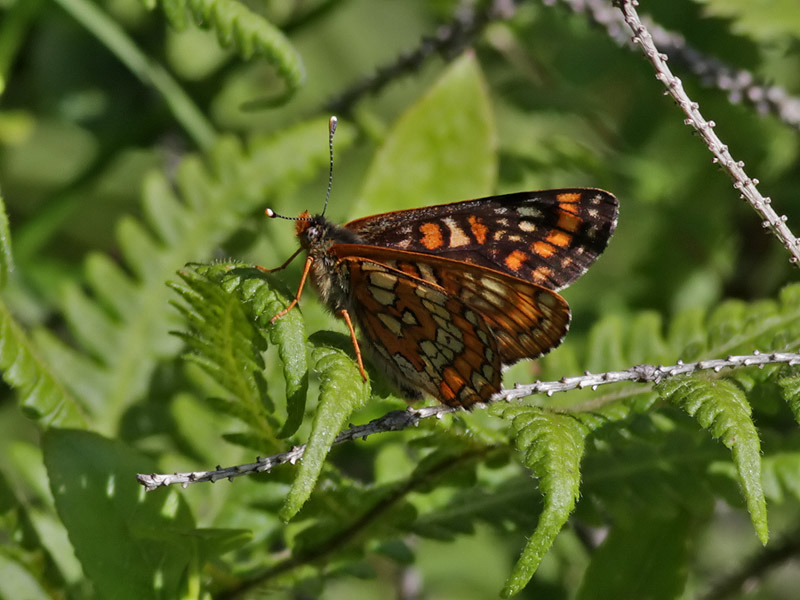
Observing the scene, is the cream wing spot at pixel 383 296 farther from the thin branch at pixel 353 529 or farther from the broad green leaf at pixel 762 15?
the broad green leaf at pixel 762 15

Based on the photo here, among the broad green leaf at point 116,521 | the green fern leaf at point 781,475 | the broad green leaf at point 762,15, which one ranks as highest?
the broad green leaf at point 762,15

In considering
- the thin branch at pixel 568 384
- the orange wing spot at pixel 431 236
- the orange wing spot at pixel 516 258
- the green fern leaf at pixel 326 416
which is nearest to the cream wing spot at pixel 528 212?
the orange wing spot at pixel 516 258

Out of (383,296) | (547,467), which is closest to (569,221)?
(383,296)

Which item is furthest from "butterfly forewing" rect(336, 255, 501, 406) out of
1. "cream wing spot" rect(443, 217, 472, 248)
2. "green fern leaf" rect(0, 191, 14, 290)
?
"green fern leaf" rect(0, 191, 14, 290)

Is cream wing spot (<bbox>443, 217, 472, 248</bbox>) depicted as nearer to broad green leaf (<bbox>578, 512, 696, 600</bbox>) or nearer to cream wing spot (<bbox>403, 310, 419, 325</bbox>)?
cream wing spot (<bbox>403, 310, 419, 325</bbox>)

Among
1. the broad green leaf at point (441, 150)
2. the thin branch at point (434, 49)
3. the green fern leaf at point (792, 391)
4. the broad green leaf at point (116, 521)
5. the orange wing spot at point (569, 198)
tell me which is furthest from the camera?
the thin branch at point (434, 49)

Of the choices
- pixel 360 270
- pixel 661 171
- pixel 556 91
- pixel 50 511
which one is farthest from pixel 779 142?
pixel 50 511
